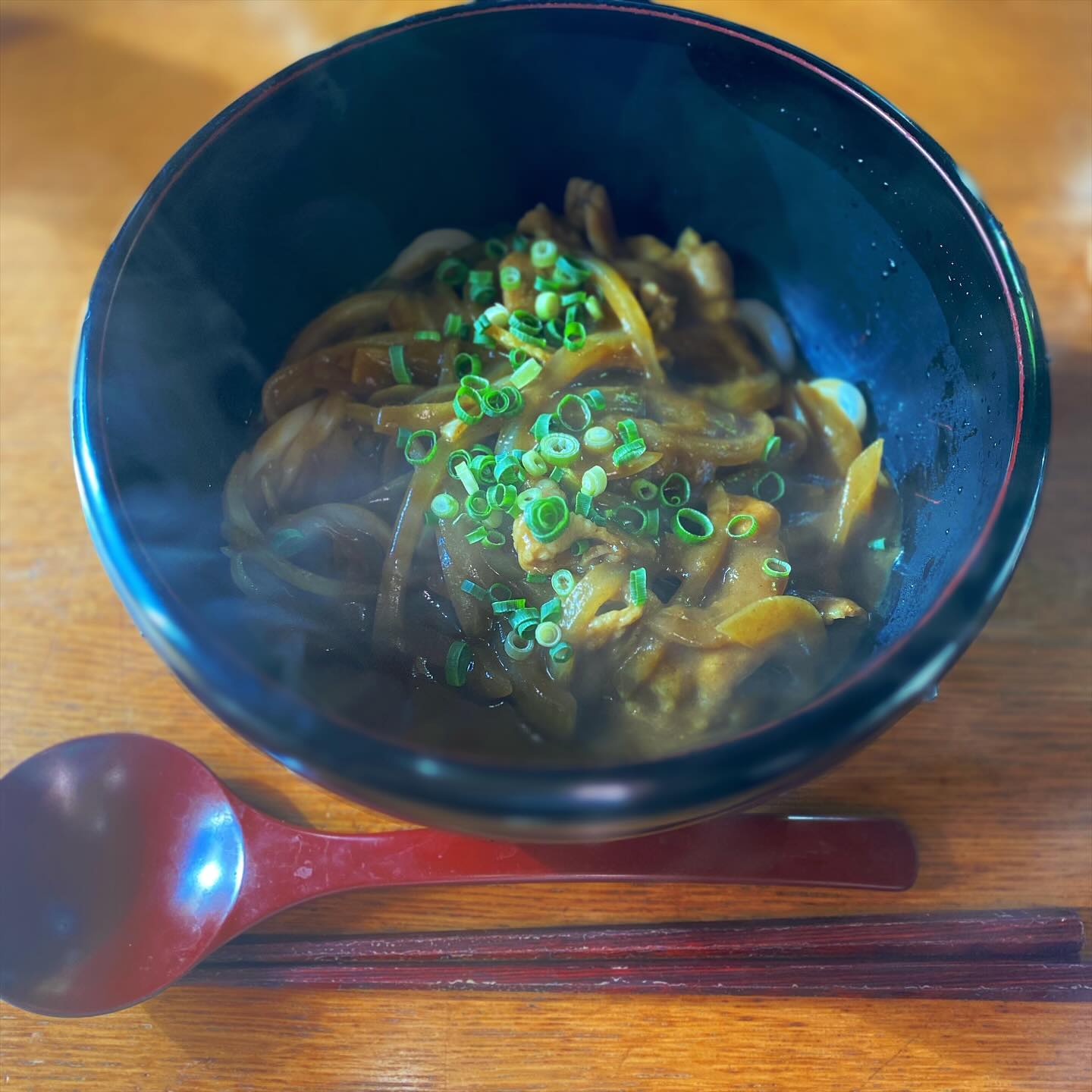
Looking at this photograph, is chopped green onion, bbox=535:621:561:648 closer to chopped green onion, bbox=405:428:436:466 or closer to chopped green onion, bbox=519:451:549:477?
chopped green onion, bbox=519:451:549:477

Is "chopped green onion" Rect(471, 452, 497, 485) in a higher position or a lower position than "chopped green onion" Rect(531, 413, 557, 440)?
lower

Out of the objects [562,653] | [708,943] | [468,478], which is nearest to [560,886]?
[708,943]

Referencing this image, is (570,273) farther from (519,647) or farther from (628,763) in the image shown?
(628,763)

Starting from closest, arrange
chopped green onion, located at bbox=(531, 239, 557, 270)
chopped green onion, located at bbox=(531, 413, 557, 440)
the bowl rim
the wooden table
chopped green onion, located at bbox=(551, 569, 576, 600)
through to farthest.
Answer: the bowl rim → the wooden table → chopped green onion, located at bbox=(551, 569, 576, 600) → chopped green onion, located at bbox=(531, 413, 557, 440) → chopped green onion, located at bbox=(531, 239, 557, 270)

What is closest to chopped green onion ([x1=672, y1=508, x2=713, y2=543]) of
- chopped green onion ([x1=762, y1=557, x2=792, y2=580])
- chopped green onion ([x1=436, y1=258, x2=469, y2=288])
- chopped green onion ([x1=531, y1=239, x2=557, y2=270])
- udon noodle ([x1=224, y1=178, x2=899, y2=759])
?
udon noodle ([x1=224, y1=178, x2=899, y2=759])

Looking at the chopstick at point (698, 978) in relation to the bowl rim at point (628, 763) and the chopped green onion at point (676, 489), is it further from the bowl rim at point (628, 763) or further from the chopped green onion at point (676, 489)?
the chopped green onion at point (676, 489)

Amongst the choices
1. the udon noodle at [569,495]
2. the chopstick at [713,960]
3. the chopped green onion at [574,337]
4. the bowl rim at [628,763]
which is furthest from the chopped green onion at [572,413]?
the chopstick at [713,960]

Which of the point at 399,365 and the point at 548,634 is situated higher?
the point at 399,365
